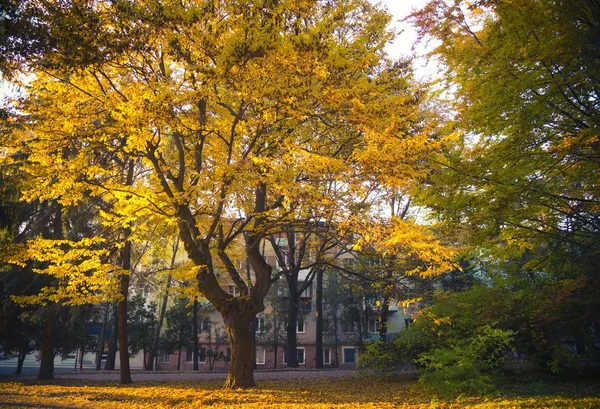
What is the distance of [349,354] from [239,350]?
3527 cm

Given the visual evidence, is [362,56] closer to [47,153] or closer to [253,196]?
[253,196]

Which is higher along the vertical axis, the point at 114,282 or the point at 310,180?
the point at 310,180

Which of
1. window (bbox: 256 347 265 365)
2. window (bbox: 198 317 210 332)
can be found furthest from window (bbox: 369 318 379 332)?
window (bbox: 198 317 210 332)

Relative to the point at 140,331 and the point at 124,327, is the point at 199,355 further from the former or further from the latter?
the point at 124,327

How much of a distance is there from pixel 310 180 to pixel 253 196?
2924mm

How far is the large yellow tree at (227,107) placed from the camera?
8.14m

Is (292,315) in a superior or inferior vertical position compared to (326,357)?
superior

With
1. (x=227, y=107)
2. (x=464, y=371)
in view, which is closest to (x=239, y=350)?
(x=464, y=371)

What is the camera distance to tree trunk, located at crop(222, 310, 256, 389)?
12.1 metres

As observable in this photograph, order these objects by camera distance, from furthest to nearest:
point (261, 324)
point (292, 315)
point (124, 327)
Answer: point (261, 324) < point (292, 315) < point (124, 327)

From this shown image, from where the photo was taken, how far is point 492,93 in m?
9.41

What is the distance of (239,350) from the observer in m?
12.1

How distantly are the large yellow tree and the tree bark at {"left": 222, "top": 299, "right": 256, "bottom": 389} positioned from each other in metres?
0.03

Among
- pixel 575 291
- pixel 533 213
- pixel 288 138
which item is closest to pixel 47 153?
pixel 288 138
